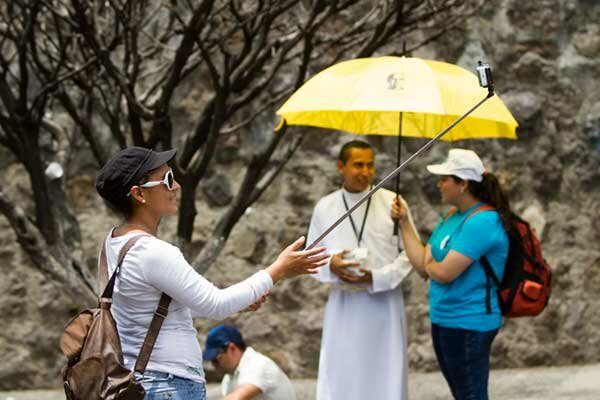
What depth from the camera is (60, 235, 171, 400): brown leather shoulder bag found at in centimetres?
268

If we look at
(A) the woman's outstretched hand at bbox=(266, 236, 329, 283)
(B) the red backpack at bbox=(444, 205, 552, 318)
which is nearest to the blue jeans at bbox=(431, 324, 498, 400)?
(B) the red backpack at bbox=(444, 205, 552, 318)

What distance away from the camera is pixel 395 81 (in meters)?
4.16

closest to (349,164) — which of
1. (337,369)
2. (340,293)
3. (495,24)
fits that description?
(340,293)

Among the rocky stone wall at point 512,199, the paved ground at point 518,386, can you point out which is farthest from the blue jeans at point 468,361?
the rocky stone wall at point 512,199

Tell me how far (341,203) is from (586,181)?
89.4 inches

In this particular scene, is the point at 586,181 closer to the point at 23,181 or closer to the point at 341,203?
the point at 341,203

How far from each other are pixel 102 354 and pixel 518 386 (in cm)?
368

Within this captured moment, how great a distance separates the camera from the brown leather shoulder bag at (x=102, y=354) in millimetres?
2680

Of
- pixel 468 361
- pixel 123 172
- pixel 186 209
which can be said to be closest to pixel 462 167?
pixel 468 361

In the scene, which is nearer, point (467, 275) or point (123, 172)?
point (123, 172)

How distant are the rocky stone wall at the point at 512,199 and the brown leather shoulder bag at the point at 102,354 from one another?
341 cm

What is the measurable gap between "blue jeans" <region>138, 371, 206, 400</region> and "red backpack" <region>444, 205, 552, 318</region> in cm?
185

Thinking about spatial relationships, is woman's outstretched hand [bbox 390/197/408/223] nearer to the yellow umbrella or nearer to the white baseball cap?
the yellow umbrella

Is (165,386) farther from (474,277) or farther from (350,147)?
(350,147)
